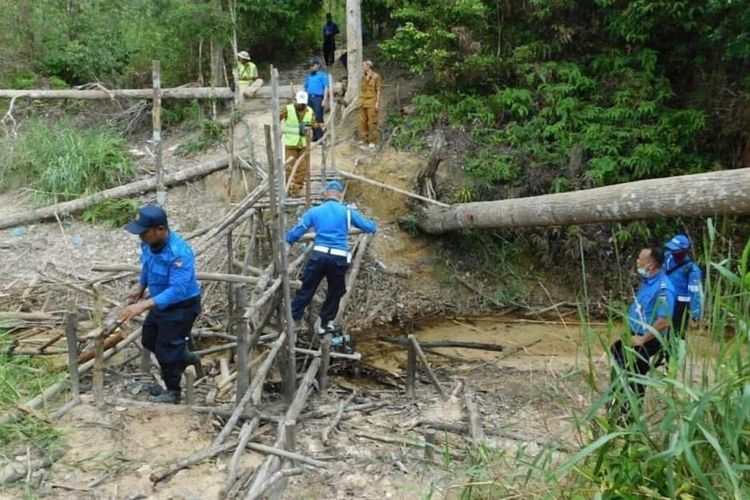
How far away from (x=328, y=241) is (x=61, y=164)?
596cm

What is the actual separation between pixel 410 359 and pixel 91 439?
3073mm

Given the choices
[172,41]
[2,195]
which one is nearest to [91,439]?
[2,195]

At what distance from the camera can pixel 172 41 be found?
1459 centimetres

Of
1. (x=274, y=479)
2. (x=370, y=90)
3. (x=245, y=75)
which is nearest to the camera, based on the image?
(x=274, y=479)

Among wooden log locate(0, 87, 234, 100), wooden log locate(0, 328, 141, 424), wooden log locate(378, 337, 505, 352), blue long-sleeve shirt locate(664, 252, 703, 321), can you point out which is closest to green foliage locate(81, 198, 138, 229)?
wooden log locate(0, 87, 234, 100)

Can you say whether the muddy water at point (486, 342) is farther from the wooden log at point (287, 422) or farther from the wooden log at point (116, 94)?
the wooden log at point (116, 94)

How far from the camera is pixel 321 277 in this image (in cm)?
700

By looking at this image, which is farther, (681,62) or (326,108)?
(326,108)

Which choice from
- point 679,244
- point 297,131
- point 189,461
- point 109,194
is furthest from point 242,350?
point 109,194

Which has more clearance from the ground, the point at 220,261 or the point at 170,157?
the point at 170,157

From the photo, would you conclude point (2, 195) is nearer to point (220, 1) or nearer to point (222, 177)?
point (222, 177)

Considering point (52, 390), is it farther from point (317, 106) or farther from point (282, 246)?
point (317, 106)

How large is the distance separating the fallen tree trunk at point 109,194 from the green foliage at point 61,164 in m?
0.40

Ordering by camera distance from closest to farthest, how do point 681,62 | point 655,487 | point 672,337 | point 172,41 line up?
point 655,487, point 672,337, point 681,62, point 172,41
